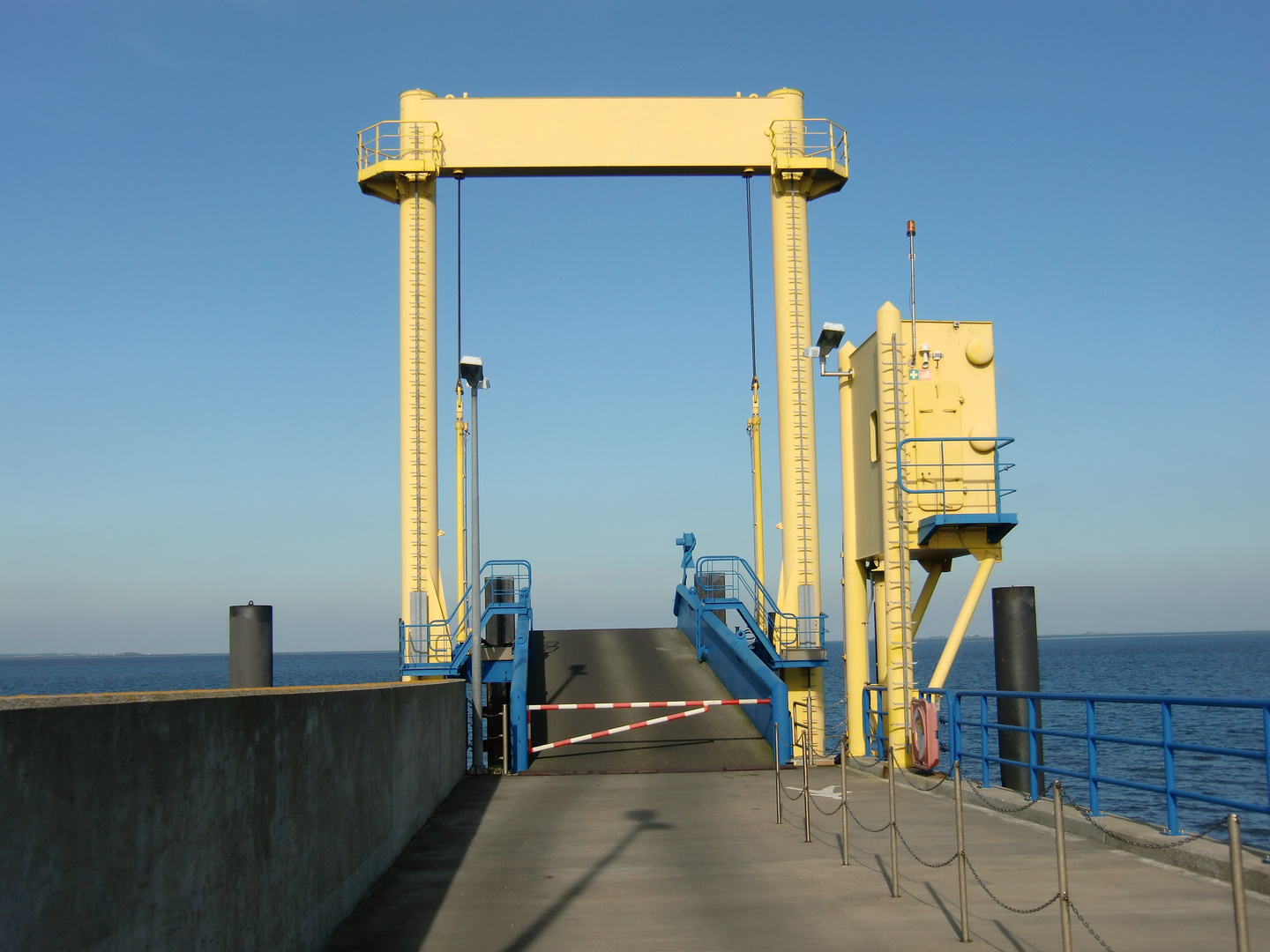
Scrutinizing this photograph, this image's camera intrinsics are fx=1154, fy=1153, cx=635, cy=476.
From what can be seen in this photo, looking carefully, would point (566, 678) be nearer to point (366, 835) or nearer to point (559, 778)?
point (559, 778)

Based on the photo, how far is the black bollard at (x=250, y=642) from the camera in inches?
719

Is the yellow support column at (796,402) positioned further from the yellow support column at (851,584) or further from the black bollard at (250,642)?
the black bollard at (250,642)

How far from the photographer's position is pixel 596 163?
83.9 ft

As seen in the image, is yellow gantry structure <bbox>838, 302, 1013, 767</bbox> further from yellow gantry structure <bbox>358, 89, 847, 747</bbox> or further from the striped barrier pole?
yellow gantry structure <bbox>358, 89, 847, 747</bbox>

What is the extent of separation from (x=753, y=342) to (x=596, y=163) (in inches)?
217

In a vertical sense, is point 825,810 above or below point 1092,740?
below

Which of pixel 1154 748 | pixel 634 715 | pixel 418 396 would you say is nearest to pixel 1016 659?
pixel 634 715

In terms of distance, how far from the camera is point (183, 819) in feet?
16.7

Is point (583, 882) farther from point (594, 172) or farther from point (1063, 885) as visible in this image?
point (594, 172)

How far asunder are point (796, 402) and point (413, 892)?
1692 centimetres

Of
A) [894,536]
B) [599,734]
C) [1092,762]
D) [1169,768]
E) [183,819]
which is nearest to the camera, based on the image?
[183,819]

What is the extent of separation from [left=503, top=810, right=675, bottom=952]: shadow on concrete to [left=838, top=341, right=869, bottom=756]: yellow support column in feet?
20.2

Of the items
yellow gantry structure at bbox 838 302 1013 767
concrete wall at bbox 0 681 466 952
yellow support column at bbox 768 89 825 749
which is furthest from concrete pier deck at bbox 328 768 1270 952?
yellow support column at bbox 768 89 825 749

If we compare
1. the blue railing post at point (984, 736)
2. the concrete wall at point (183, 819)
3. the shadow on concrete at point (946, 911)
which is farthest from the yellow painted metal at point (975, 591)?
the concrete wall at point (183, 819)
